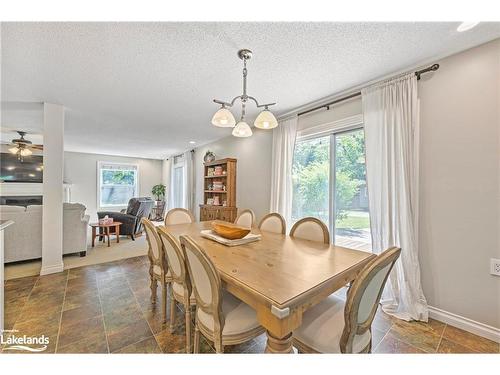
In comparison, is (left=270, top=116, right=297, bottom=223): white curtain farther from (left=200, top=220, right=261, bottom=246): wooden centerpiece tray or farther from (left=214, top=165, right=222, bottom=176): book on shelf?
(left=214, top=165, right=222, bottom=176): book on shelf

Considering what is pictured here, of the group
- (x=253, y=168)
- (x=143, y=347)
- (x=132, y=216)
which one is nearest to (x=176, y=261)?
(x=143, y=347)

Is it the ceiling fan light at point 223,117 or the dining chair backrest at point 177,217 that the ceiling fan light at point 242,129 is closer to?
the ceiling fan light at point 223,117

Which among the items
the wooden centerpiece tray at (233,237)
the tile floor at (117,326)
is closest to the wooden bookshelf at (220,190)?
the tile floor at (117,326)

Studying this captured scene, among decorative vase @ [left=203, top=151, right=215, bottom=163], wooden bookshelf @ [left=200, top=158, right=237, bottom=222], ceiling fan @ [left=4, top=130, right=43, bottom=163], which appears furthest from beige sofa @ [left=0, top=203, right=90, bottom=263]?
decorative vase @ [left=203, top=151, right=215, bottom=163]

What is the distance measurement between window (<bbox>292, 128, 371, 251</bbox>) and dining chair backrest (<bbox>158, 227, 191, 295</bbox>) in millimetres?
2055

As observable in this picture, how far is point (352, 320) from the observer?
3.18ft

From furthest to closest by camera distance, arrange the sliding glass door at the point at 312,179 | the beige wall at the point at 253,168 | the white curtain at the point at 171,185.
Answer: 1. the white curtain at the point at 171,185
2. the beige wall at the point at 253,168
3. the sliding glass door at the point at 312,179

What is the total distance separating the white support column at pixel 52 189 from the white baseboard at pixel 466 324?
4.46 m

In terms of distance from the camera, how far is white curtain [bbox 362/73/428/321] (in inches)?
76.8

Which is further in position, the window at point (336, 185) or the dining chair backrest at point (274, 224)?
the window at point (336, 185)

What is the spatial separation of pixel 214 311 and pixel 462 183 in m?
2.20

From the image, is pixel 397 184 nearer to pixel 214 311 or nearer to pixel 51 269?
pixel 214 311

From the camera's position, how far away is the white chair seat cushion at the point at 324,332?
105cm
